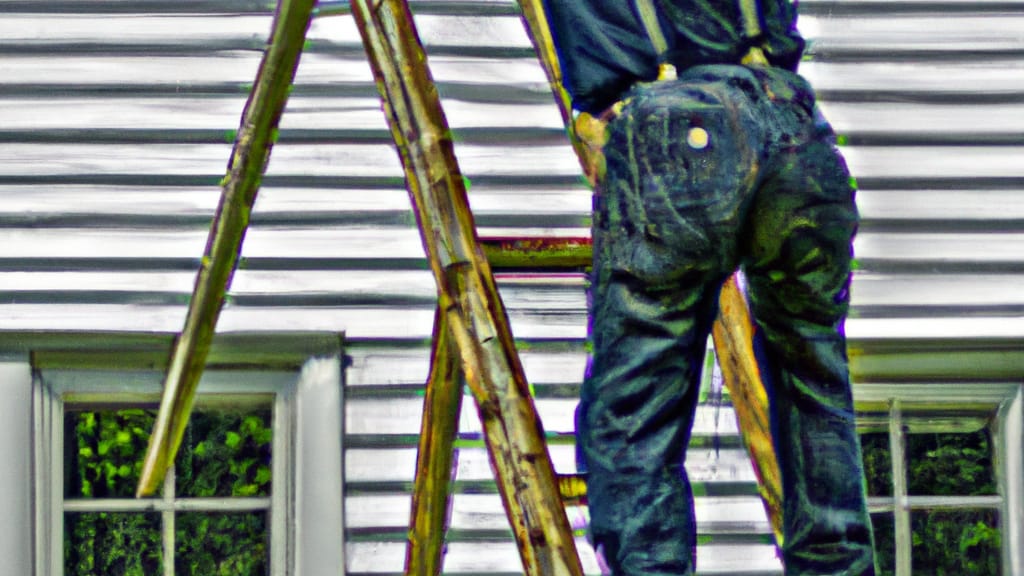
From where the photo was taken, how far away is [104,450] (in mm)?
4586

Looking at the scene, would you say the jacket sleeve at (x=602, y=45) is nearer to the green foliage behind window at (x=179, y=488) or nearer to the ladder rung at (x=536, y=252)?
the ladder rung at (x=536, y=252)

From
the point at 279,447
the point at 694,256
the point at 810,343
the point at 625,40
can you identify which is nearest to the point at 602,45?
the point at 625,40

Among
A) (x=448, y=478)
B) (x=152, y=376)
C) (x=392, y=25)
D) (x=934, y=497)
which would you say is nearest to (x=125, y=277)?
(x=152, y=376)

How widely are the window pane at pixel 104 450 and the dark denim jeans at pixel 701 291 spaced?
2780 millimetres

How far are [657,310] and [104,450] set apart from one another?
2.93 m

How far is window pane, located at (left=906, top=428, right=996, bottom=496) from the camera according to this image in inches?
188

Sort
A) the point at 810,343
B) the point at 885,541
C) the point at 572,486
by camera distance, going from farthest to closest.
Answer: the point at 885,541
the point at 572,486
the point at 810,343

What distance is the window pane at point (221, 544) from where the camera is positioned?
453cm

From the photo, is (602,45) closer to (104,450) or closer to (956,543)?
(104,450)

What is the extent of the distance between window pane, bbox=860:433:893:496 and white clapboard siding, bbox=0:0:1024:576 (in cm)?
39

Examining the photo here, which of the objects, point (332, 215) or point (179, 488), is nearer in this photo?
point (332, 215)

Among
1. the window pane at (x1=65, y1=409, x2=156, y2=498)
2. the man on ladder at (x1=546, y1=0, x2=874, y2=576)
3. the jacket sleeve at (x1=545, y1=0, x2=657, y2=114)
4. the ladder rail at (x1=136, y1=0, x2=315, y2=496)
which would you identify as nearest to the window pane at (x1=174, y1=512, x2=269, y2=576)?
the window pane at (x1=65, y1=409, x2=156, y2=498)

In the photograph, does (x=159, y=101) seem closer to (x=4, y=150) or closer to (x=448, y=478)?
(x=4, y=150)

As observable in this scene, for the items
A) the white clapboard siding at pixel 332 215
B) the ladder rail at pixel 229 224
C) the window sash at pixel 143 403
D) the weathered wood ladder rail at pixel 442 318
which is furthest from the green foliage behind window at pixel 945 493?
the ladder rail at pixel 229 224
